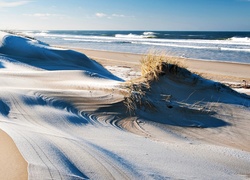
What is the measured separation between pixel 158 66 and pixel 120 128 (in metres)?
1.54

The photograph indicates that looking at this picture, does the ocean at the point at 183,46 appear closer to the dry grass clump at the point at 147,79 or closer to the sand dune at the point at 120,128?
the dry grass clump at the point at 147,79

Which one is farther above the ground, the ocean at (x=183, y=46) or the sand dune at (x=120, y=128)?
the ocean at (x=183, y=46)

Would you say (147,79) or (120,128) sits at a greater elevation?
(147,79)

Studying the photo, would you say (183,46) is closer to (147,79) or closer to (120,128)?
(147,79)

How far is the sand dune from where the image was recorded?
90.6 inches

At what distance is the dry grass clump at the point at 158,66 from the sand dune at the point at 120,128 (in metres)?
0.14

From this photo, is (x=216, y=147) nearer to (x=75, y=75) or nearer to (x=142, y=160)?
(x=142, y=160)

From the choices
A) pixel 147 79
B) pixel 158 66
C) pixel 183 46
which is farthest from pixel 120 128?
pixel 183 46

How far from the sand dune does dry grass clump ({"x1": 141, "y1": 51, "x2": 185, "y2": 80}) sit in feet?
0.44

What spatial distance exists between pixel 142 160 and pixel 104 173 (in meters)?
0.49

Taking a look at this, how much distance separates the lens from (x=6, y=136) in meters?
2.62

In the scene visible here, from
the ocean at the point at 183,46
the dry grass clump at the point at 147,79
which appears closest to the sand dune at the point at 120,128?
the dry grass clump at the point at 147,79

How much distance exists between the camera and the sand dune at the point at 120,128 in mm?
2301

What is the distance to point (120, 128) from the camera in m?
3.58
